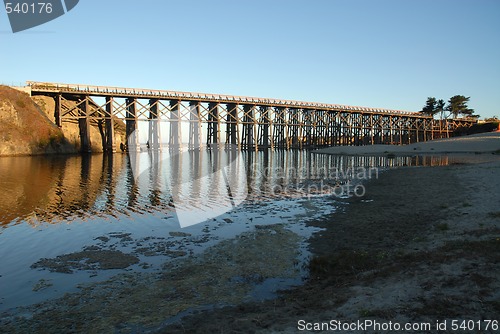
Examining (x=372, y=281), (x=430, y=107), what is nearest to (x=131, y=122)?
(x=372, y=281)

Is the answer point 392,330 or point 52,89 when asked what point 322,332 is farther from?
point 52,89

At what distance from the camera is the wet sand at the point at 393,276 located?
526 centimetres

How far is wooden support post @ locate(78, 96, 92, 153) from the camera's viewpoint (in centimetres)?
5669

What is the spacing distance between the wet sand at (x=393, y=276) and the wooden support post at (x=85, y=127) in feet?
181

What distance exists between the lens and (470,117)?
127 m

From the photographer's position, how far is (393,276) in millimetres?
6793

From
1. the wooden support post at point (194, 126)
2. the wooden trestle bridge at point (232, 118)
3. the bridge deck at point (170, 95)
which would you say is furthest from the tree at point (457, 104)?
the wooden support post at point (194, 126)

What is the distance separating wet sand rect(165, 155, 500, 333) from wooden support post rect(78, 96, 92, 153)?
55.1m

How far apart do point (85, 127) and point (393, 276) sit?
203 ft

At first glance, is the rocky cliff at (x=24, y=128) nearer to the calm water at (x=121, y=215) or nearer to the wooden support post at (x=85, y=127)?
the wooden support post at (x=85, y=127)

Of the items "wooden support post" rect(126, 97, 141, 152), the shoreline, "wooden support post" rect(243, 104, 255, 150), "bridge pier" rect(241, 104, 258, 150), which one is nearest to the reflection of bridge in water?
the shoreline

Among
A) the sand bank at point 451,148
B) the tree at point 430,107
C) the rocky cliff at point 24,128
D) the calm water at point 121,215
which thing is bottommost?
the calm water at point 121,215

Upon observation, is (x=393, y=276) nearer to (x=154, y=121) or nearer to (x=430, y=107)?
(x=154, y=121)

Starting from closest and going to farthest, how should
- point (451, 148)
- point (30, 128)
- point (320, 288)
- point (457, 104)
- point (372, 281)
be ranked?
1. point (372, 281)
2. point (320, 288)
3. point (30, 128)
4. point (451, 148)
5. point (457, 104)
